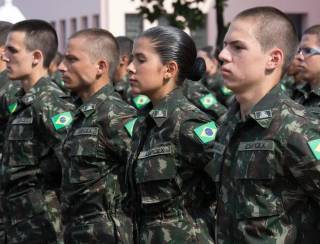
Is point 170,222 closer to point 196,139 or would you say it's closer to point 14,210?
point 196,139

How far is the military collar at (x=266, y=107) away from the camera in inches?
164

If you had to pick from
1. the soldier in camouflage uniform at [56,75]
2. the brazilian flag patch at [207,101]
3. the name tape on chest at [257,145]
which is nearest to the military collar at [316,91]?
the name tape on chest at [257,145]

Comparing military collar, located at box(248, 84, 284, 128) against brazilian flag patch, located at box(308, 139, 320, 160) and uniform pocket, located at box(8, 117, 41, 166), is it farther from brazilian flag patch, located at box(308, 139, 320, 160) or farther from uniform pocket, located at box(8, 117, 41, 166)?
uniform pocket, located at box(8, 117, 41, 166)

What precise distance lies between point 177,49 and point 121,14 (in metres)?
27.0

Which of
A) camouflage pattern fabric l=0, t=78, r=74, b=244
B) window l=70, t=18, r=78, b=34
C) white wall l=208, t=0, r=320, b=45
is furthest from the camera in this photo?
window l=70, t=18, r=78, b=34

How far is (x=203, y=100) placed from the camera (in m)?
11.1

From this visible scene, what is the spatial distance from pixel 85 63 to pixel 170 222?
1.58 m

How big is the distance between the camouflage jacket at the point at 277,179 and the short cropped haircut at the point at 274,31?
0.94 ft

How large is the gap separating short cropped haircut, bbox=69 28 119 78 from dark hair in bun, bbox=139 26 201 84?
804 millimetres

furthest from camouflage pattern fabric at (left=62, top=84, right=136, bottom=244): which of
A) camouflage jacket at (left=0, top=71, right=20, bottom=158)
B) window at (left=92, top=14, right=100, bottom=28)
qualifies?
window at (left=92, top=14, right=100, bottom=28)

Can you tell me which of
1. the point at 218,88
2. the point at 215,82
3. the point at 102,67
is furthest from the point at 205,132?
the point at 215,82

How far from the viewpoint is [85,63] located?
627cm

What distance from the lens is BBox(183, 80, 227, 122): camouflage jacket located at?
35.9 feet

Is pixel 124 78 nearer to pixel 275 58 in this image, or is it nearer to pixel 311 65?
pixel 311 65
